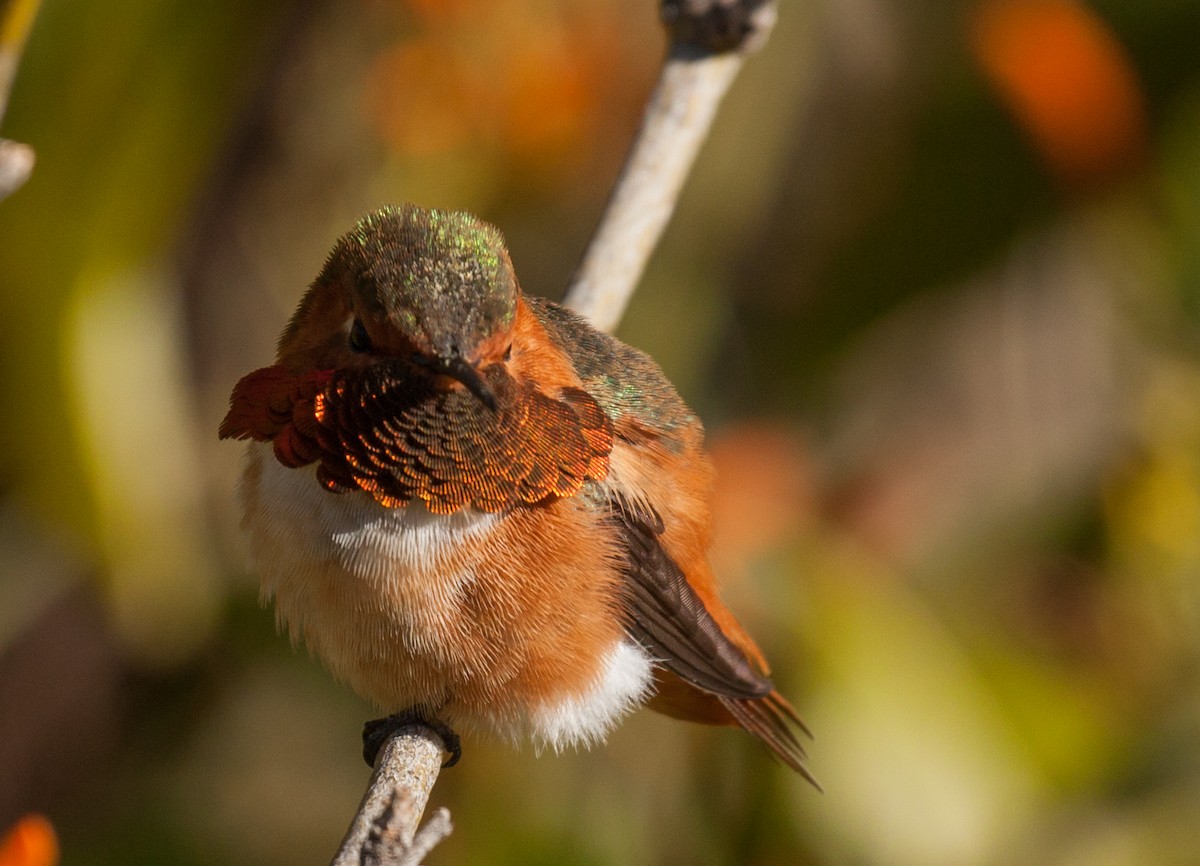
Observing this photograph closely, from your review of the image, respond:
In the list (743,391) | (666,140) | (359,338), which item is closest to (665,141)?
(666,140)

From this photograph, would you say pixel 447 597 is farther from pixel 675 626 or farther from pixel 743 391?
pixel 743 391

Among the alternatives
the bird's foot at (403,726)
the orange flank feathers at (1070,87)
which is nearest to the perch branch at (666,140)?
the bird's foot at (403,726)

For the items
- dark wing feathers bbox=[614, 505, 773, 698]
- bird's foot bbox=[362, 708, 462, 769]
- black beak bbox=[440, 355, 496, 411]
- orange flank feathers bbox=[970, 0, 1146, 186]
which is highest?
orange flank feathers bbox=[970, 0, 1146, 186]

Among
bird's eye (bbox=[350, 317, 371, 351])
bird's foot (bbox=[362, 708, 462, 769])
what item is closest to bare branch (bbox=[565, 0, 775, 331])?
bird's eye (bbox=[350, 317, 371, 351])

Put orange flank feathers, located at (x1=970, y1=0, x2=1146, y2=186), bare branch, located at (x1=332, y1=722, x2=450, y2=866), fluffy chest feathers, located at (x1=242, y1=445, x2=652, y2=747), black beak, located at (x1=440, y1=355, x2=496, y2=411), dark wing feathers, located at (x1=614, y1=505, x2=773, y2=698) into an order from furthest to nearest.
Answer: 1. orange flank feathers, located at (x1=970, y1=0, x2=1146, y2=186)
2. dark wing feathers, located at (x1=614, y1=505, x2=773, y2=698)
3. fluffy chest feathers, located at (x1=242, y1=445, x2=652, y2=747)
4. black beak, located at (x1=440, y1=355, x2=496, y2=411)
5. bare branch, located at (x1=332, y1=722, x2=450, y2=866)

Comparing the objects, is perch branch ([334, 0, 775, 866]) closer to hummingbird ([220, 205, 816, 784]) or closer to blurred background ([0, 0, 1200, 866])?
hummingbird ([220, 205, 816, 784])

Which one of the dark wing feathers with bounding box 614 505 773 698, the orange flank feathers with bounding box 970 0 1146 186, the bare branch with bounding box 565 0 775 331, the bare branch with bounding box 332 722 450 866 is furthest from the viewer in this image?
the orange flank feathers with bounding box 970 0 1146 186
